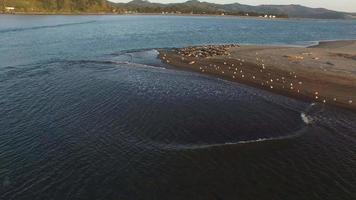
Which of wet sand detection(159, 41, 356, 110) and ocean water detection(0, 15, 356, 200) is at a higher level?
wet sand detection(159, 41, 356, 110)

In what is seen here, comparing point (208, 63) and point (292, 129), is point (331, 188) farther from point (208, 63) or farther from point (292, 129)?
point (208, 63)

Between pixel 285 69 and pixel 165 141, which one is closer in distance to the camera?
pixel 165 141

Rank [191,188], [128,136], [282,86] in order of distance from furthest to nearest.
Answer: [282,86] → [128,136] → [191,188]

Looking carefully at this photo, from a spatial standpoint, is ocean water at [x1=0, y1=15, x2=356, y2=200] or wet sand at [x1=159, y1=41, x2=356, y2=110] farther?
wet sand at [x1=159, y1=41, x2=356, y2=110]

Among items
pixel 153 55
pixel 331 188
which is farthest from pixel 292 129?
pixel 153 55
